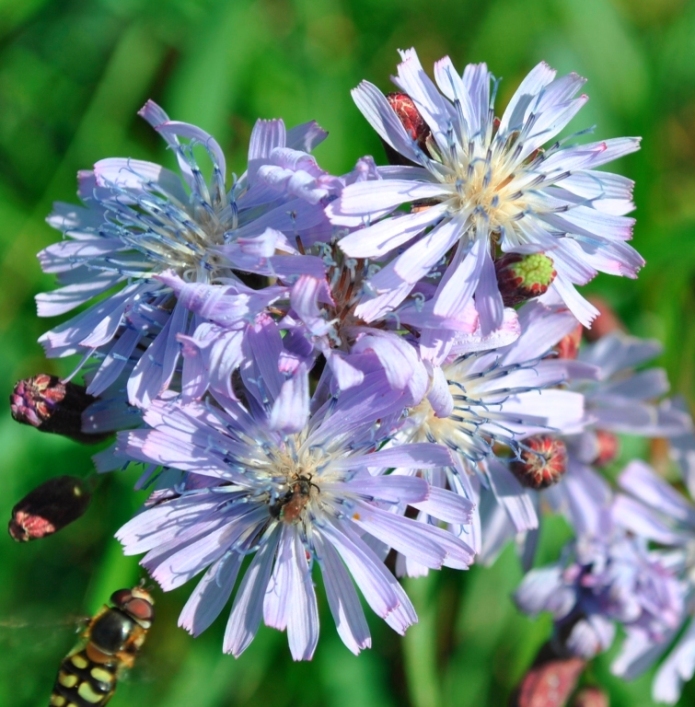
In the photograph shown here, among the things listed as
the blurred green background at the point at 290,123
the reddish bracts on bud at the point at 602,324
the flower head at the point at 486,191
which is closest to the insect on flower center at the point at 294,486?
the flower head at the point at 486,191

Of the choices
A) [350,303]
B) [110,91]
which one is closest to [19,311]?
[110,91]

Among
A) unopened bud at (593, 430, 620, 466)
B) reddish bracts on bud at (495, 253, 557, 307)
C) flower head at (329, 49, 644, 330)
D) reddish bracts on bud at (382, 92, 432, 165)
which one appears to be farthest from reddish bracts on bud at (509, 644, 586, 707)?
reddish bracts on bud at (382, 92, 432, 165)

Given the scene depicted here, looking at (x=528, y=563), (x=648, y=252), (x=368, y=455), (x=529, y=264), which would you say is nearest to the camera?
(x=529, y=264)

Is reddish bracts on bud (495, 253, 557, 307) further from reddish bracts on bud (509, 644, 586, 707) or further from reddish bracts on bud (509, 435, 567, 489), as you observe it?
reddish bracts on bud (509, 644, 586, 707)

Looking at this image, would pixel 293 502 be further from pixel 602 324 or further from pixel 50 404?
pixel 602 324

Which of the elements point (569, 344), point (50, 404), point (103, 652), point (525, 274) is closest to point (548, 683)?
point (569, 344)

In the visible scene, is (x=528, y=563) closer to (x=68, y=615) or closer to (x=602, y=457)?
(x=602, y=457)
